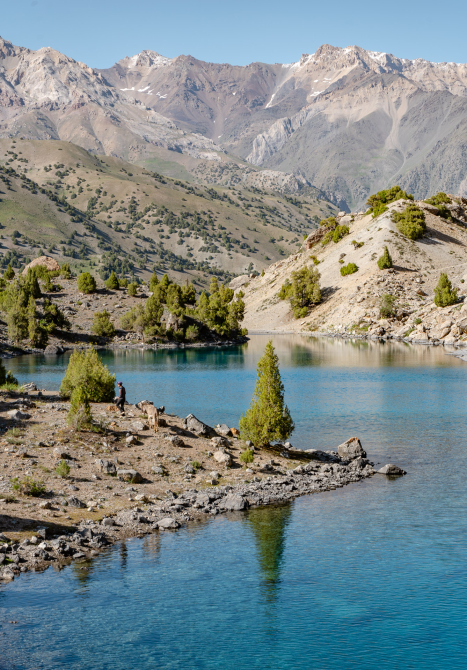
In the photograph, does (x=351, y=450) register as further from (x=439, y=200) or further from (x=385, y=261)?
(x=439, y=200)

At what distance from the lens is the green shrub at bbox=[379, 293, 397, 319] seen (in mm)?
137000

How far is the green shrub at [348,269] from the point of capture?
157875mm

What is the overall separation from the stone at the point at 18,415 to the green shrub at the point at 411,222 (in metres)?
136

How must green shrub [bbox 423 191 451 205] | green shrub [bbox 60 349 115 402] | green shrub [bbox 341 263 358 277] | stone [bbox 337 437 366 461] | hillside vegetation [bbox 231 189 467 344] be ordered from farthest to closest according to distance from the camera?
green shrub [bbox 423 191 451 205], green shrub [bbox 341 263 358 277], hillside vegetation [bbox 231 189 467 344], green shrub [bbox 60 349 115 402], stone [bbox 337 437 366 461]

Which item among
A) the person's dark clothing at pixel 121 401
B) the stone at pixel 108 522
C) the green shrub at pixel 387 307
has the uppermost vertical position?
the green shrub at pixel 387 307

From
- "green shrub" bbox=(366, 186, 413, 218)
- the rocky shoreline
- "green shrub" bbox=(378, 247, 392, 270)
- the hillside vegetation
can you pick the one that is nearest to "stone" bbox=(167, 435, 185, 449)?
the rocky shoreline

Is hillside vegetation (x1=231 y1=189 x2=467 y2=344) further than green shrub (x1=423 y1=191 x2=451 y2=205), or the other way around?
green shrub (x1=423 y1=191 x2=451 y2=205)

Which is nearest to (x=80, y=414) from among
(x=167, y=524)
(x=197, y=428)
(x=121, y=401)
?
(x=121, y=401)

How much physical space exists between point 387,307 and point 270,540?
11420 cm

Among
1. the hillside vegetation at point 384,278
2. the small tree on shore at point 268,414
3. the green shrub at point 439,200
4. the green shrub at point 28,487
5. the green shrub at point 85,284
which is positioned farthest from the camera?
the green shrub at point 439,200

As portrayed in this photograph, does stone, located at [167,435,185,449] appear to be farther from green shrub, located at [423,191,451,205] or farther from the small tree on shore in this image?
green shrub, located at [423,191,451,205]

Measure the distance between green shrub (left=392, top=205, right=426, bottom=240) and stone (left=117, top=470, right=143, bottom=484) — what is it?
13959cm

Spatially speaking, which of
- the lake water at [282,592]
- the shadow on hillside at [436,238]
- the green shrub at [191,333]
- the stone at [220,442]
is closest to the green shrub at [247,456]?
the stone at [220,442]

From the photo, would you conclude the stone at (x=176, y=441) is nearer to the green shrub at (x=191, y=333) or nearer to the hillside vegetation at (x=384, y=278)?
the hillside vegetation at (x=384, y=278)
